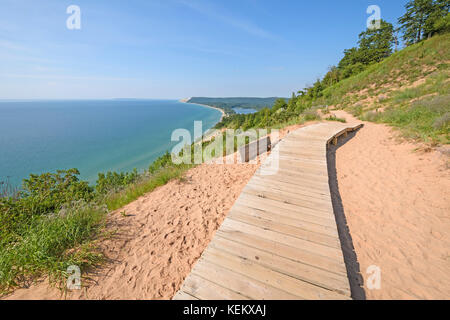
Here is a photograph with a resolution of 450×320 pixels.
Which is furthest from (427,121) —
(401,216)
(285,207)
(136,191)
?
(136,191)

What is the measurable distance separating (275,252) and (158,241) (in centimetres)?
210

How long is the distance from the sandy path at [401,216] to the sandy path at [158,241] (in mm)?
2631

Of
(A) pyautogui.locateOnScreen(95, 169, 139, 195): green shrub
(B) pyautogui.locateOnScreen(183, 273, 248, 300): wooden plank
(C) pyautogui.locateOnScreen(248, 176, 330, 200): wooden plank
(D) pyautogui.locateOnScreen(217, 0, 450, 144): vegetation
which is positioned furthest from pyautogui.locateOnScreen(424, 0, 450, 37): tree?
(A) pyautogui.locateOnScreen(95, 169, 139, 195): green shrub

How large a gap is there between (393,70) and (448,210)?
1003 inches

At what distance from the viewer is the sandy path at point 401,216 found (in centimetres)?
238

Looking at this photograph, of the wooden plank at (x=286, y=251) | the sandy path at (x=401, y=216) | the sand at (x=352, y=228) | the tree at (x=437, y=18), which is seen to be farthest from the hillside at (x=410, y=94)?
the wooden plank at (x=286, y=251)

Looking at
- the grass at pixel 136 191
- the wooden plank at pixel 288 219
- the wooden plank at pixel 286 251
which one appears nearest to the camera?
the wooden plank at pixel 286 251

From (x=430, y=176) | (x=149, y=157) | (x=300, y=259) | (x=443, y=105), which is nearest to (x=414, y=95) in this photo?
(x=443, y=105)

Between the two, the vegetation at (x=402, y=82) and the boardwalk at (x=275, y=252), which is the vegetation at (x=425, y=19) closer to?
the vegetation at (x=402, y=82)

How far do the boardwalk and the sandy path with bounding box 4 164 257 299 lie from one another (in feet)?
2.35

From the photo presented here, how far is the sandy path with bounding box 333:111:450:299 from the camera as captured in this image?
238 cm

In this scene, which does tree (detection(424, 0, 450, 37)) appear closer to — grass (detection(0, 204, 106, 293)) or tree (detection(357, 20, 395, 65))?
tree (detection(357, 20, 395, 65))

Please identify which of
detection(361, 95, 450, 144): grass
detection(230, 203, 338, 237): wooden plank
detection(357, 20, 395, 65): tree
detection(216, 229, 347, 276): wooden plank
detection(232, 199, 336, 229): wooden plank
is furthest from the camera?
detection(357, 20, 395, 65): tree

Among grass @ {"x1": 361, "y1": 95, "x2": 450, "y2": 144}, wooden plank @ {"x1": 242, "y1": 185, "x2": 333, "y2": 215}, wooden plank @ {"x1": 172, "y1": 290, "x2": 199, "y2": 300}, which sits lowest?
wooden plank @ {"x1": 172, "y1": 290, "x2": 199, "y2": 300}
